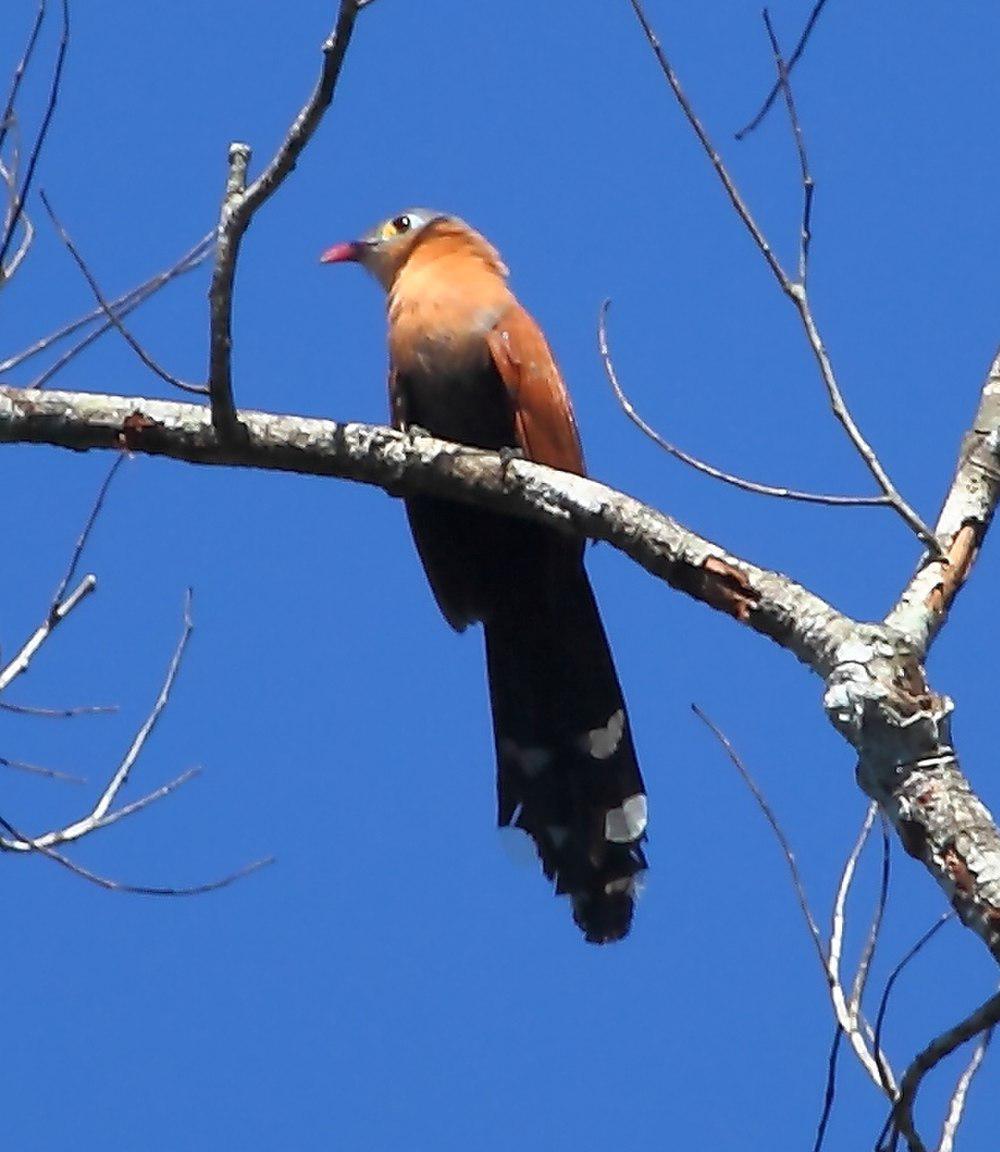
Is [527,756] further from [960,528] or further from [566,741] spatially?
[960,528]

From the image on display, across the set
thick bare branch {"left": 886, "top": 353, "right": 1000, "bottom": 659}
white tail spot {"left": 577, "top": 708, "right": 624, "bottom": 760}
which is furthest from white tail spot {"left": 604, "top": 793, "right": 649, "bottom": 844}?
thick bare branch {"left": 886, "top": 353, "right": 1000, "bottom": 659}

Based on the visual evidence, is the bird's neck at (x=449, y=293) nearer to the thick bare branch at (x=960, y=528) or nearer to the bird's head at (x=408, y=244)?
the bird's head at (x=408, y=244)

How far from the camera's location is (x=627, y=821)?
4438 mm

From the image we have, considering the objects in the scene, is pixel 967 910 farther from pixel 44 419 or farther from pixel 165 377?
pixel 44 419

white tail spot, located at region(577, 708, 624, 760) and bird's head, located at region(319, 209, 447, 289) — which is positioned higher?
bird's head, located at region(319, 209, 447, 289)

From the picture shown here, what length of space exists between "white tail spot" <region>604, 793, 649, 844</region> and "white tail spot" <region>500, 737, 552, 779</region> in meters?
0.26

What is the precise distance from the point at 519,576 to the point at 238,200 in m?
1.93

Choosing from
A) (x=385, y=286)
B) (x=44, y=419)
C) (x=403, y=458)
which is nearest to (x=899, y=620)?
(x=403, y=458)

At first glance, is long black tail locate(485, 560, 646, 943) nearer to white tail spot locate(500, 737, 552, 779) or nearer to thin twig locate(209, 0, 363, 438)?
white tail spot locate(500, 737, 552, 779)

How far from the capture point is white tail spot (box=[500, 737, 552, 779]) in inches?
183

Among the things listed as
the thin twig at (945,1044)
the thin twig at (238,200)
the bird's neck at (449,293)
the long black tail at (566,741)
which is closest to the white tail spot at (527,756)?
the long black tail at (566,741)

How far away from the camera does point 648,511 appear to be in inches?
132

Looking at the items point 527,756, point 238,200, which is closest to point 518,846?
point 527,756

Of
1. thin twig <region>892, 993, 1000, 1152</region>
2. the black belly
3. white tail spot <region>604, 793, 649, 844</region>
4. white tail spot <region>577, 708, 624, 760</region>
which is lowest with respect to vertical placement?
thin twig <region>892, 993, 1000, 1152</region>
